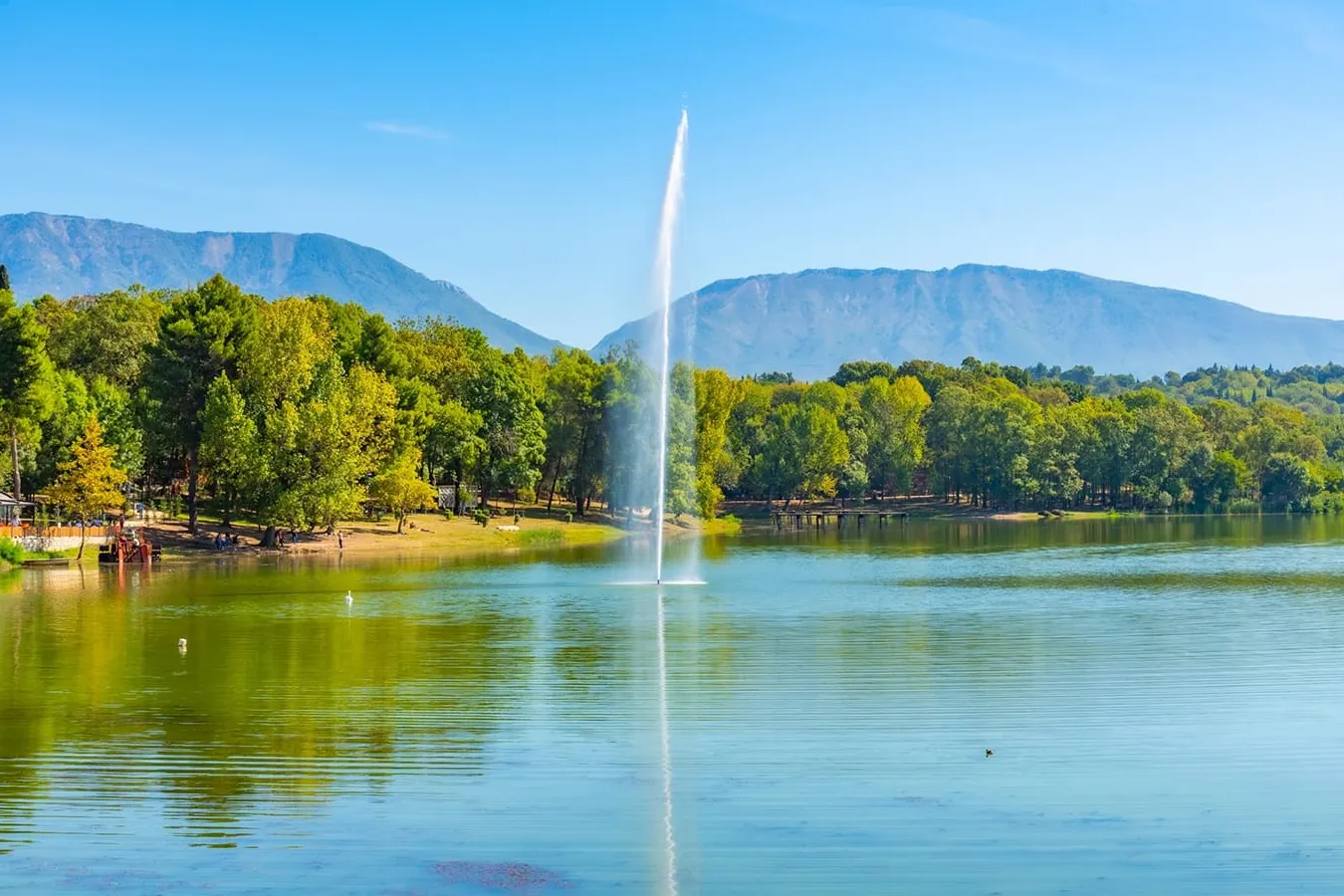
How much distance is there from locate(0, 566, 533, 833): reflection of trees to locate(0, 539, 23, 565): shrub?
60.9 ft

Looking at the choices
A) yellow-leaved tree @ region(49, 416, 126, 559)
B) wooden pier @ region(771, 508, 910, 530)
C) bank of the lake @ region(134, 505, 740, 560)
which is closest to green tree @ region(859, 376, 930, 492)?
wooden pier @ region(771, 508, 910, 530)

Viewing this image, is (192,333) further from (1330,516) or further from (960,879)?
(1330,516)

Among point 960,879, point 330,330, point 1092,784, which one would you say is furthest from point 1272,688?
point 330,330

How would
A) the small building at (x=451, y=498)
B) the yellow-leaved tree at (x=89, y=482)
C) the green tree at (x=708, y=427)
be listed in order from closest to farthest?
the yellow-leaved tree at (x=89, y=482) < the small building at (x=451, y=498) < the green tree at (x=708, y=427)

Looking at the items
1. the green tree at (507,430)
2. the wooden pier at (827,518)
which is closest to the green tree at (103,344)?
the green tree at (507,430)

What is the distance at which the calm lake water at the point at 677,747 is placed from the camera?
1872cm

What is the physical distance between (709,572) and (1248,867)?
179 ft

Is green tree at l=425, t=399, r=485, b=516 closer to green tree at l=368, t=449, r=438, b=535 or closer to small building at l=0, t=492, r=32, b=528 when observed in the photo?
green tree at l=368, t=449, r=438, b=535

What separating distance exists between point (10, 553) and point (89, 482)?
23.1 feet

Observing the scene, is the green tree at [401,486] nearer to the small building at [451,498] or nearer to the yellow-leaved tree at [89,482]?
the small building at [451,498]

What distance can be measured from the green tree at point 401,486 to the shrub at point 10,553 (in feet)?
84.2

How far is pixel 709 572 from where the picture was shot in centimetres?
7275

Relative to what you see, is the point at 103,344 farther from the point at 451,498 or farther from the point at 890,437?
the point at 890,437

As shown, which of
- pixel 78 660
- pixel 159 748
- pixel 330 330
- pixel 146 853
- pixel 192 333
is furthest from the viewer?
pixel 330 330
